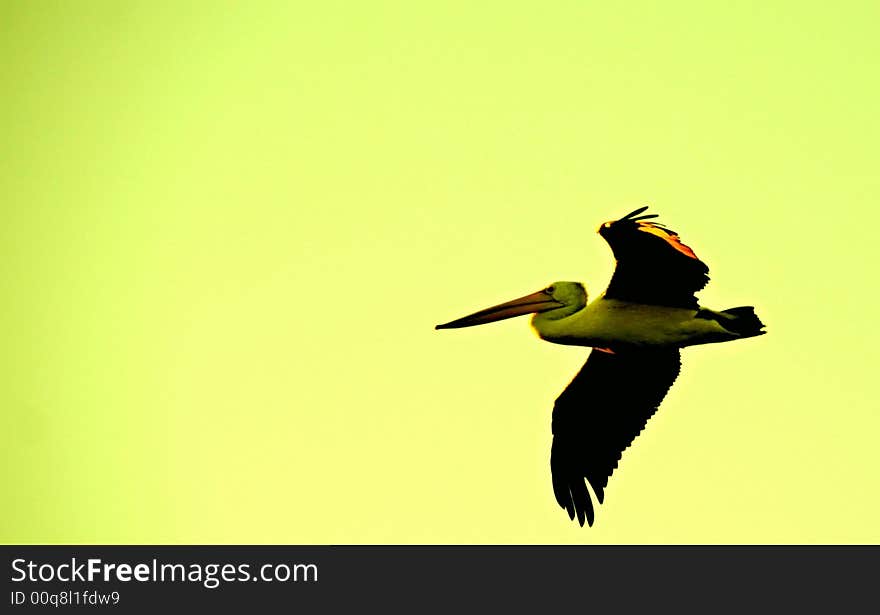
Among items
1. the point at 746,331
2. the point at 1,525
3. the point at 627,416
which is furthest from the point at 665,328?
the point at 1,525

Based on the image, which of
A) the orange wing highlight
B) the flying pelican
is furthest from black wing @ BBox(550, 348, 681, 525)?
the orange wing highlight

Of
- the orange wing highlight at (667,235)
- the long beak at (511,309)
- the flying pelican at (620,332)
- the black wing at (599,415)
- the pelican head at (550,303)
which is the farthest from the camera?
the black wing at (599,415)

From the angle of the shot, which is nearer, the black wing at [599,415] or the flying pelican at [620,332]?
the flying pelican at [620,332]

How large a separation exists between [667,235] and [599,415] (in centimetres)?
253

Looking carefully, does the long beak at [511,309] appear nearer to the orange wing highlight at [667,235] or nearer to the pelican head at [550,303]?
the pelican head at [550,303]

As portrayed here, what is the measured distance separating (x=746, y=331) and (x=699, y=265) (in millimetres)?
657

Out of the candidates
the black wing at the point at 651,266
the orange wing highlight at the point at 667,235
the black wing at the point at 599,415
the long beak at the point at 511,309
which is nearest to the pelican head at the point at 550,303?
the long beak at the point at 511,309

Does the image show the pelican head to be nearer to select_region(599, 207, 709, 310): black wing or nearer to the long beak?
the long beak

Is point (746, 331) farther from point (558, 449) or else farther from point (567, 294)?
point (558, 449)

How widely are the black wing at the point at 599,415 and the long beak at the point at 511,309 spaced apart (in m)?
0.78

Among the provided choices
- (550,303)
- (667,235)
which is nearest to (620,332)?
(550,303)

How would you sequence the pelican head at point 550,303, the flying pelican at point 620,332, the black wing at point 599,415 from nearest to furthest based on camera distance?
the flying pelican at point 620,332 → the pelican head at point 550,303 → the black wing at point 599,415

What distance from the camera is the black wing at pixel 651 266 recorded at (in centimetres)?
922

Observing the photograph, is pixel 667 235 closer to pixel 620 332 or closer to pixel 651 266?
pixel 651 266
